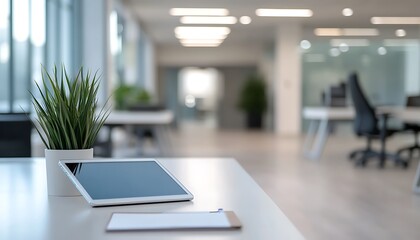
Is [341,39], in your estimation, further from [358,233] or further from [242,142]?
[358,233]

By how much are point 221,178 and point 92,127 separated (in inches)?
17.2

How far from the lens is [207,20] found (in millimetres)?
12250

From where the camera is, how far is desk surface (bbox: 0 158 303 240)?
1.09 metres

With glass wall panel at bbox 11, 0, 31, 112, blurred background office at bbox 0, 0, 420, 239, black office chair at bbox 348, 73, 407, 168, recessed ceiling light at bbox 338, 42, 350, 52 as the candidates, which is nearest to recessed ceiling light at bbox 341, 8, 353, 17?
blurred background office at bbox 0, 0, 420, 239

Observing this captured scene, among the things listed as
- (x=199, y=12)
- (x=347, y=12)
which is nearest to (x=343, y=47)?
(x=347, y=12)

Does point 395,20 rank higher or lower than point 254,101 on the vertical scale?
higher

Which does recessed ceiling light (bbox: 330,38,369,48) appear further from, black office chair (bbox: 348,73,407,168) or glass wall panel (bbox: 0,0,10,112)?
glass wall panel (bbox: 0,0,10,112)

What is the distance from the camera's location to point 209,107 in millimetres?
22609

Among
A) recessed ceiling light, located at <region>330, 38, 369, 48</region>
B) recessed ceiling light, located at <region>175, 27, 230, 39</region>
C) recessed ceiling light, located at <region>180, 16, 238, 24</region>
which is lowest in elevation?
recessed ceiling light, located at <region>330, 38, 369, 48</region>

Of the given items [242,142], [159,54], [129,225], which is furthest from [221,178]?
[159,54]

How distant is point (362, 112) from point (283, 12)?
4676 millimetres

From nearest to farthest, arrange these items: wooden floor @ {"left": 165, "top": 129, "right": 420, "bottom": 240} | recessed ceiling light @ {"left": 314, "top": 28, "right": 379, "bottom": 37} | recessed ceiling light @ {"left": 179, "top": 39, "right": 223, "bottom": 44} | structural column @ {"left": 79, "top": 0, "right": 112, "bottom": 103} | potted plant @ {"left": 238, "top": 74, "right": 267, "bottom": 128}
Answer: wooden floor @ {"left": 165, "top": 129, "right": 420, "bottom": 240} < structural column @ {"left": 79, "top": 0, "right": 112, "bottom": 103} < recessed ceiling light @ {"left": 314, "top": 28, "right": 379, "bottom": 37} < recessed ceiling light @ {"left": 179, "top": 39, "right": 223, "bottom": 44} < potted plant @ {"left": 238, "top": 74, "right": 267, "bottom": 128}

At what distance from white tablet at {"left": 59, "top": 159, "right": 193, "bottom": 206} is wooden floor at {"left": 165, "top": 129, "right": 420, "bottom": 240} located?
224 centimetres

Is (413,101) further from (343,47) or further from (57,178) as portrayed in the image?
(57,178)
